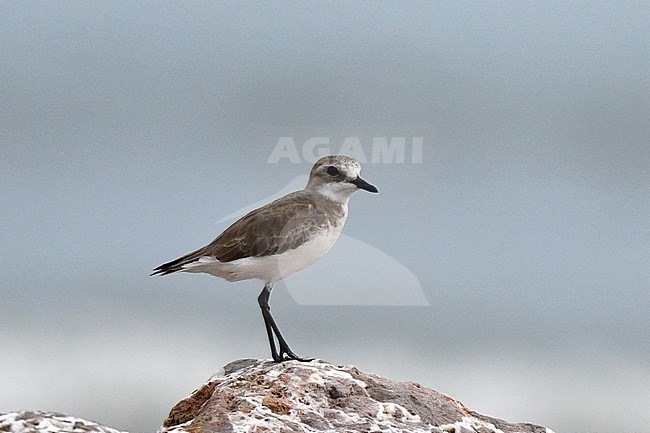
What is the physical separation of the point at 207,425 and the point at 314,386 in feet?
1.93

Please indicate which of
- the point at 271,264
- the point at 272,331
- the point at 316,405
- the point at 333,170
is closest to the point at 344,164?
the point at 333,170

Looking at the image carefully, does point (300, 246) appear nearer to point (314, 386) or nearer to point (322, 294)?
point (314, 386)

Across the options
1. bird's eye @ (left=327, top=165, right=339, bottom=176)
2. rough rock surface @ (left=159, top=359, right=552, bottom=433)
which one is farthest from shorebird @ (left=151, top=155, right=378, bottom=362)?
rough rock surface @ (left=159, top=359, right=552, bottom=433)

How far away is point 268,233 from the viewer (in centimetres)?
464

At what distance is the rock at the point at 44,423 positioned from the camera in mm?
3039

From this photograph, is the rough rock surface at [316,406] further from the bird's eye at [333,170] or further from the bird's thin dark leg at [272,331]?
the bird's eye at [333,170]

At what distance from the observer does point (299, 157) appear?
5.88 metres

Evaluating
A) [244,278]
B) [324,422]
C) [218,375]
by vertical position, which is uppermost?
[244,278]

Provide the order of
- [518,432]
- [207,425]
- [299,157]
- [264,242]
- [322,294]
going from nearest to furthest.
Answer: [207,425], [518,432], [264,242], [299,157], [322,294]

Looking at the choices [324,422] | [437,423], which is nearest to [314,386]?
[324,422]

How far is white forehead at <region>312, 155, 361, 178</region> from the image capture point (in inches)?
187

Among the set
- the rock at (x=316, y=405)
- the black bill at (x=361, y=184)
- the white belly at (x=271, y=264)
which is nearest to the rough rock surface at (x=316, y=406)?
the rock at (x=316, y=405)

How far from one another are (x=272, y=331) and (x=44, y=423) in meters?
1.70

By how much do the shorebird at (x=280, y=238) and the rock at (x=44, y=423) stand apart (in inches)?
60.6
